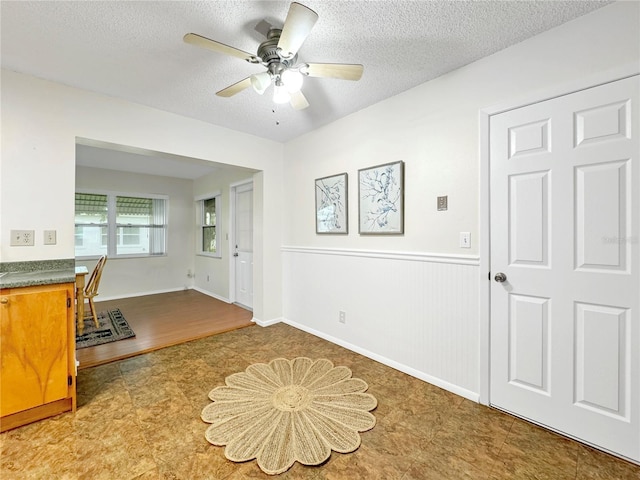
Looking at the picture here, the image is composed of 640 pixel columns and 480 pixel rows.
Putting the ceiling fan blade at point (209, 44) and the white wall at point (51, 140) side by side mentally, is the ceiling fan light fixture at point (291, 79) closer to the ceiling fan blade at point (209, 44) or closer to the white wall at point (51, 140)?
the ceiling fan blade at point (209, 44)

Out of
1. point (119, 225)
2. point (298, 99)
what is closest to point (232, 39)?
point (298, 99)

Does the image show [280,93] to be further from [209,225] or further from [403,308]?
[209,225]

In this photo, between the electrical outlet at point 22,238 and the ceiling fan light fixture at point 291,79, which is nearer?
the ceiling fan light fixture at point 291,79

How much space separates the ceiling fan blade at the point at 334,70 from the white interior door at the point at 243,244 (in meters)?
2.91

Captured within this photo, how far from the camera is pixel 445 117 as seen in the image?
87.2 inches

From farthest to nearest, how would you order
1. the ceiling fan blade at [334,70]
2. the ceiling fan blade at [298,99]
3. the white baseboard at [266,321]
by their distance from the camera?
the white baseboard at [266,321] < the ceiling fan blade at [298,99] < the ceiling fan blade at [334,70]

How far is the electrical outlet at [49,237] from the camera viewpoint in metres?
2.22

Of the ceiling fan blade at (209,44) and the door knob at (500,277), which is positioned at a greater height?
the ceiling fan blade at (209,44)

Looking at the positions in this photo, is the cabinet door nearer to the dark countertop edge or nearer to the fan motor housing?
the dark countertop edge

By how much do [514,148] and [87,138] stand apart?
3312 millimetres

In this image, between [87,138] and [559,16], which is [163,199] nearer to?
[87,138]

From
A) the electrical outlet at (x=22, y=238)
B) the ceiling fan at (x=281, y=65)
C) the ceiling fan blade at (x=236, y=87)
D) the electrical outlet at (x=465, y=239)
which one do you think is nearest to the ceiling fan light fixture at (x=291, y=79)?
the ceiling fan at (x=281, y=65)

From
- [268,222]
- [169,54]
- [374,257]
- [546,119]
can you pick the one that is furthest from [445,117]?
[268,222]

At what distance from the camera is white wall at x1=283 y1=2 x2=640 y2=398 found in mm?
1684
